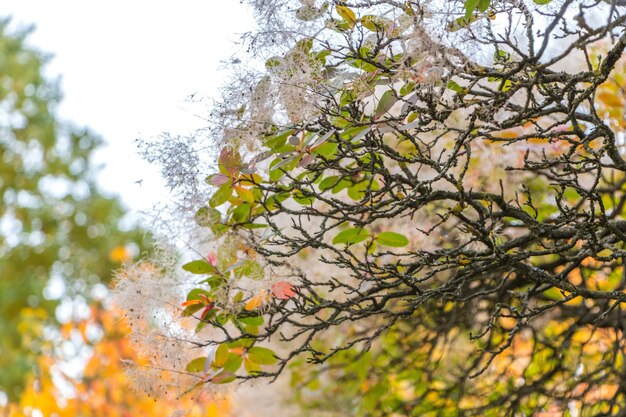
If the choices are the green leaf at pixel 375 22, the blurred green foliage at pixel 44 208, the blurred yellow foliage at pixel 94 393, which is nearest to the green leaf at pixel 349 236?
the green leaf at pixel 375 22

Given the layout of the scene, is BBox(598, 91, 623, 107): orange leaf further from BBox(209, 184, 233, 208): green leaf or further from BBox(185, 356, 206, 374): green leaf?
BBox(185, 356, 206, 374): green leaf

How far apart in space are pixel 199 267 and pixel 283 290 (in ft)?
0.85

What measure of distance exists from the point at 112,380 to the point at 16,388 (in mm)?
3562

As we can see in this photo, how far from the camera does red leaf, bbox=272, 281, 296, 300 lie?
87.4 inches

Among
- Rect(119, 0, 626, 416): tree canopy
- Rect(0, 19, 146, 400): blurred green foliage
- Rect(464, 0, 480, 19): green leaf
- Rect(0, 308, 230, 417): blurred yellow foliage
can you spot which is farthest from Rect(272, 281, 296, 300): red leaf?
Rect(0, 19, 146, 400): blurred green foliage

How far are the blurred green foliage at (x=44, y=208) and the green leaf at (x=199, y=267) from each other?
1019cm

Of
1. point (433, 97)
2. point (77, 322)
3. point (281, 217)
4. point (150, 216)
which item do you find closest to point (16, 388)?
point (77, 322)

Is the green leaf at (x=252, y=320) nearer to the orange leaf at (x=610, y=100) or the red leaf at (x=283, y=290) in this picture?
the red leaf at (x=283, y=290)

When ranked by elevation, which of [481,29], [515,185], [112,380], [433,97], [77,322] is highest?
[77,322]

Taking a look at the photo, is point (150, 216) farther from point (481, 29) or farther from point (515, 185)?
point (515, 185)

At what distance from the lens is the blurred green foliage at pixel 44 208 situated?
12539 millimetres

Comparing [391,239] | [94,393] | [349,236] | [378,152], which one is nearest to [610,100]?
[391,239]

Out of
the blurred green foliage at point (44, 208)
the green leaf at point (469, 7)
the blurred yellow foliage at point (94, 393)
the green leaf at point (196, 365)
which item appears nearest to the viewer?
the green leaf at point (469, 7)

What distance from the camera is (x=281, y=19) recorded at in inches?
77.7
